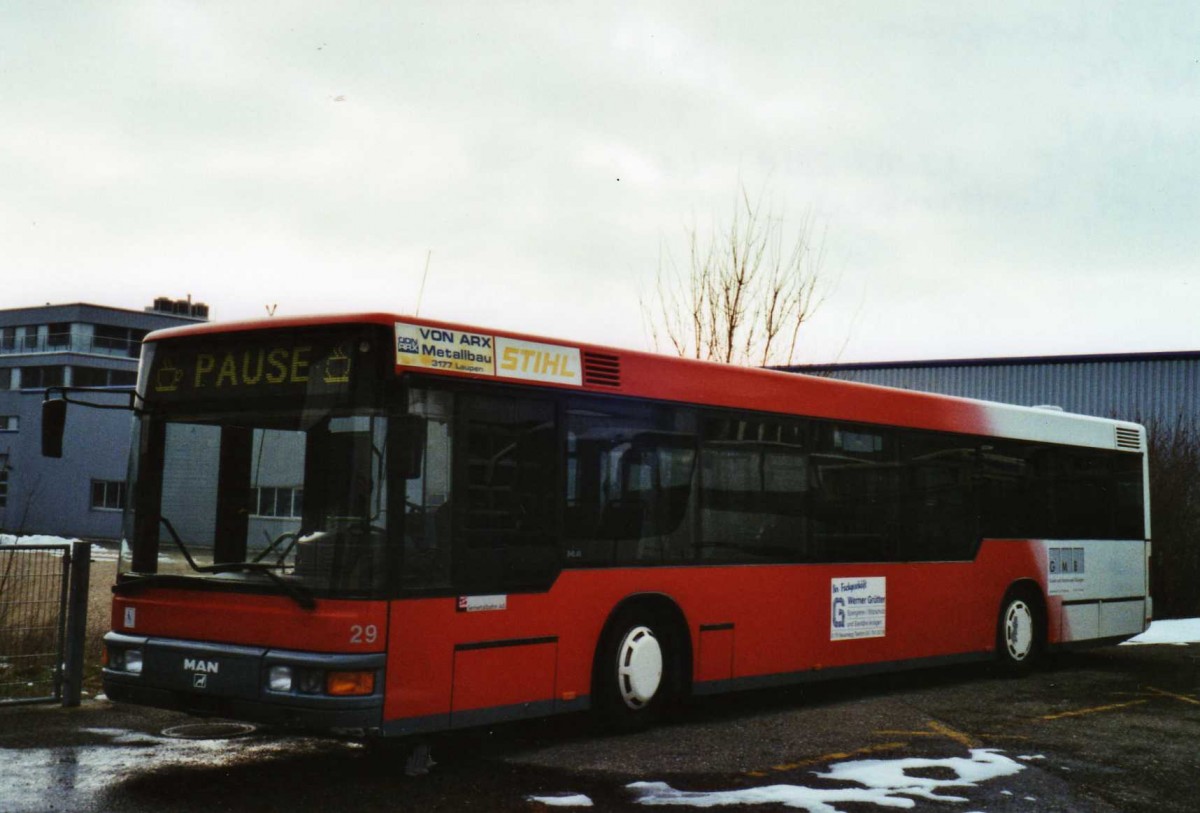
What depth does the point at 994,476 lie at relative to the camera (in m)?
13.6

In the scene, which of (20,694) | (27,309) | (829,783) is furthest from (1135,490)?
(27,309)

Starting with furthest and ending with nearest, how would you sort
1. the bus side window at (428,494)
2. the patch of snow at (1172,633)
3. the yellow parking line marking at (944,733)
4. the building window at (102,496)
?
the building window at (102,496)
the patch of snow at (1172,633)
the yellow parking line marking at (944,733)
the bus side window at (428,494)

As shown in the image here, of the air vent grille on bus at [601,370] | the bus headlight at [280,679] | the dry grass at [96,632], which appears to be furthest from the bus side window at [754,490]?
the dry grass at [96,632]

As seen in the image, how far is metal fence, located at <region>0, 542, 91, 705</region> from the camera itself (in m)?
10.3

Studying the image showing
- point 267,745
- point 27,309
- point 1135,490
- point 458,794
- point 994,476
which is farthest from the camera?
point 27,309

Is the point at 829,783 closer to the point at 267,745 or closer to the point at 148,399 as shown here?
the point at 267,745

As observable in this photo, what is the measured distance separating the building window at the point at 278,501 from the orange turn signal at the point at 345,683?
933 mm

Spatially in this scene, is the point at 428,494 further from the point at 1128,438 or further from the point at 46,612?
the point at 1128,438

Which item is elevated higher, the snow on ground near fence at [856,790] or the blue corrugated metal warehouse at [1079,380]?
the blue corrugated metal warehouse at [1079,380]

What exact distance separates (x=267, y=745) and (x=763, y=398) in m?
4.64

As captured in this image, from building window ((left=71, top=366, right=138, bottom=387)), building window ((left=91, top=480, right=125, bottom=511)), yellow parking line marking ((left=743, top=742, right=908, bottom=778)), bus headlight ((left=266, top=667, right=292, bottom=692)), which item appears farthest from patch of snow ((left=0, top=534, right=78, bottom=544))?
building window ((left=71, top=366, right=138, bottom=387))

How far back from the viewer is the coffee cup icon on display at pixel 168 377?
27.5 ft

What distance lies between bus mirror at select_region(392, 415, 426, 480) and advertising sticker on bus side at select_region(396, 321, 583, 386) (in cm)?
36

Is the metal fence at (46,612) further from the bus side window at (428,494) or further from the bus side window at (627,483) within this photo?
the bus side window at (627,483)
